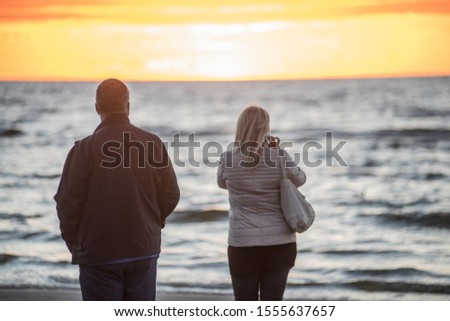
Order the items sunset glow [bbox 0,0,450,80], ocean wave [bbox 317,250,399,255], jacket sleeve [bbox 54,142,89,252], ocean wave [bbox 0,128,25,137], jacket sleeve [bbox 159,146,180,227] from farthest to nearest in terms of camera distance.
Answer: ocean wave [bbox 0,128,25,137] → ocean wave [bbox 317,250,399,255] → sunset glow [bbox 0,0,450,80] → jacket sleeve [bbox 159,146,180,227] → jacket sleeve [bbox 54,142,89,252]

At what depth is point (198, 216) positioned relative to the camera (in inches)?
323

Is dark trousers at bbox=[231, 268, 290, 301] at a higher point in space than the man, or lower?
lower

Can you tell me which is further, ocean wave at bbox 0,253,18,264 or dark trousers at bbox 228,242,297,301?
ocean wave at bbox 0,253,18,264

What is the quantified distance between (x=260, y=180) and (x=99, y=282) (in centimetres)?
79

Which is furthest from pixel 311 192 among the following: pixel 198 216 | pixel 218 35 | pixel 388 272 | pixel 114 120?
pixel 114 120

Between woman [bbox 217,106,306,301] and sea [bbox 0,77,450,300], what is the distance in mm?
2292

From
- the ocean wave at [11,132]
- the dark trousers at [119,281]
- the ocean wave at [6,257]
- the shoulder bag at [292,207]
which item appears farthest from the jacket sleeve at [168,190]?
the ocean wave at [11,132]

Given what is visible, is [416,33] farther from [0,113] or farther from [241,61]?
[0,113]

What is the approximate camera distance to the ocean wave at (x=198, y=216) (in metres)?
8.01

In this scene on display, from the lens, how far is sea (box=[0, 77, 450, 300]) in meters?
5.83

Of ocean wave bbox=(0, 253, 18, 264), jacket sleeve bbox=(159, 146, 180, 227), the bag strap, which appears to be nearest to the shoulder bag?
the bag strap

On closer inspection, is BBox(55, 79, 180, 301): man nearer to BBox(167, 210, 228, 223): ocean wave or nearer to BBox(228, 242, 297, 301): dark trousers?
BBox(228, 242, 297, 301): dark trousers

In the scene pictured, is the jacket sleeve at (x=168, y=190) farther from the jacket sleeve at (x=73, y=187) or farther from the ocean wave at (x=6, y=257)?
the ocean wave at (x=6, y=257)

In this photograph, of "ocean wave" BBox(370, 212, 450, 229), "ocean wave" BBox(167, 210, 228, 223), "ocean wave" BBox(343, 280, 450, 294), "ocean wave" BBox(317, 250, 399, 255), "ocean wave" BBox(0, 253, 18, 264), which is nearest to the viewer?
"ocean wave" BBox(343, 280, 450, 294)
